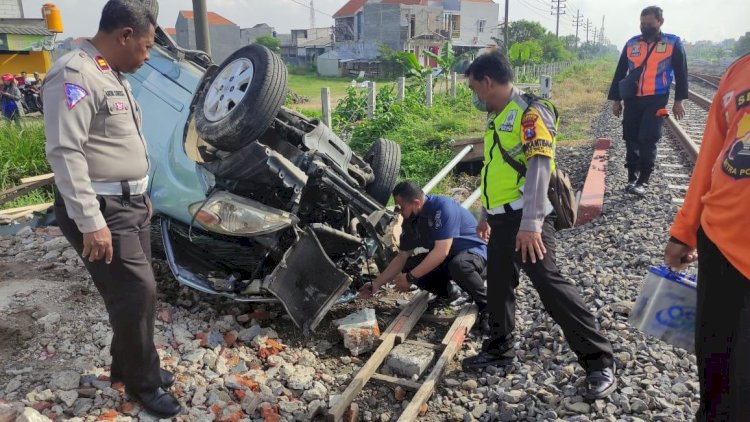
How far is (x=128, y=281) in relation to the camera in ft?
8.07

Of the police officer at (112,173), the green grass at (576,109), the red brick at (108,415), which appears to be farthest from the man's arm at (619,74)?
the red brick at (108,415)

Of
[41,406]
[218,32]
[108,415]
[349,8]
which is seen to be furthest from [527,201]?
[349,8]

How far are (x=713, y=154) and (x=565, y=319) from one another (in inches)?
45.2

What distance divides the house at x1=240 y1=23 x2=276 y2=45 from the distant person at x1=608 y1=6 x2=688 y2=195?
6362 centimetres

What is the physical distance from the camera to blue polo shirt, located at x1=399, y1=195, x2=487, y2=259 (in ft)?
12.2

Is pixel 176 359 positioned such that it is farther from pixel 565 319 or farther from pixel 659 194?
pixel 659 194

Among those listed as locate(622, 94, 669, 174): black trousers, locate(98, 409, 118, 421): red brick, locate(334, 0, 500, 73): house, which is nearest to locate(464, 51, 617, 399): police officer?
locate(98, 409, 118, 421): red brick

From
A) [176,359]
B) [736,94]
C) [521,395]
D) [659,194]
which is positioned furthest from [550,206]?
[659,194]

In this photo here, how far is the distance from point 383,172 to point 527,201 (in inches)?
77.7

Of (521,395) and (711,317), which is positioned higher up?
(711,317)

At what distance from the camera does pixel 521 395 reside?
9.63ft

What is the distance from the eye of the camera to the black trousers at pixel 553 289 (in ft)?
9.05

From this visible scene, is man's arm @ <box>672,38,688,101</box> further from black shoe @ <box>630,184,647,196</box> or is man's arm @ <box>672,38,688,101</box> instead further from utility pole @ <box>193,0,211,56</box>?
utility pole @ <box>193,0,211,56</box>

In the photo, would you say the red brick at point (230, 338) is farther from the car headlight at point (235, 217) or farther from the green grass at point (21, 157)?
the green grass at point (21, 157)
